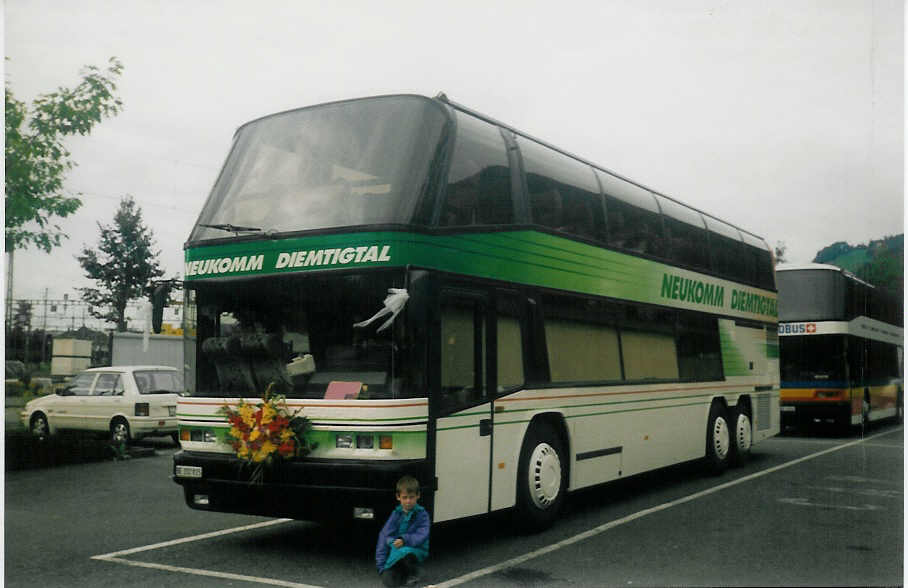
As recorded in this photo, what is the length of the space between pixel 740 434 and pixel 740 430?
2.7 inches

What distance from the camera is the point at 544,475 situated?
8.66 m

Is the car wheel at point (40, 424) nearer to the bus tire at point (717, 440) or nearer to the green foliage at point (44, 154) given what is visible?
the green foliage at point (44, 154)

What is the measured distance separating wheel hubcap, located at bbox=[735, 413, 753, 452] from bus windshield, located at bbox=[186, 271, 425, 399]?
8198 millimetres

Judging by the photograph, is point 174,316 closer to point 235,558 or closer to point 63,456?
point 235,558

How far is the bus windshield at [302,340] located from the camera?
23.2 ft

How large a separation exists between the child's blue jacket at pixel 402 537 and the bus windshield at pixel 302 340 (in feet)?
2.99

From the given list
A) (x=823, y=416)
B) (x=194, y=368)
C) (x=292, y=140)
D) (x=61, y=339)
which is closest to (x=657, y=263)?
(x=292, y=140)

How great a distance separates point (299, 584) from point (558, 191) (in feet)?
15.1

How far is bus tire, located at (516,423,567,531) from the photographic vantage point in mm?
8398

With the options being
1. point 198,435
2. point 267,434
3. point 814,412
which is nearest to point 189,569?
point 198,435

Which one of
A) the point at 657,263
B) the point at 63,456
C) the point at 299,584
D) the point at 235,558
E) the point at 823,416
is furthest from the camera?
the point at 823,416

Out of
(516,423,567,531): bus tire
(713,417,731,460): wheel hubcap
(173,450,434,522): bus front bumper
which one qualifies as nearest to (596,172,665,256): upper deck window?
(516,423,567,531): bus tire

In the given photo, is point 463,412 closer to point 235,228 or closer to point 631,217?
point 235,228

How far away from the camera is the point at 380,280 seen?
7.12 m
